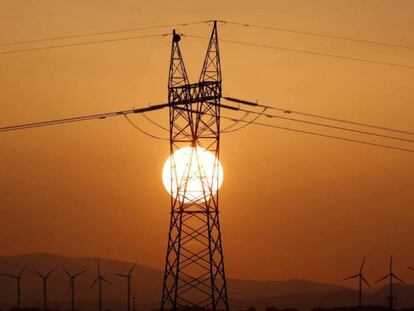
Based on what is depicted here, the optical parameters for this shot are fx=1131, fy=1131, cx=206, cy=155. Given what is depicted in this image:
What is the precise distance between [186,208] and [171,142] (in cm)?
564

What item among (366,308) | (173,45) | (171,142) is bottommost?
(366,308)

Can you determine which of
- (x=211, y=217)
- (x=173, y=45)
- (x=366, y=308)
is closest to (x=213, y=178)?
(x=211, y=217)

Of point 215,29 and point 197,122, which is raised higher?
point 215,29

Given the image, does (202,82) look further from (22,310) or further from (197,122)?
(22,310)

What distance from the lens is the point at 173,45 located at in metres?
93.8

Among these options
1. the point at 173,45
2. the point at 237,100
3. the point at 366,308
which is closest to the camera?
the point at 237,100

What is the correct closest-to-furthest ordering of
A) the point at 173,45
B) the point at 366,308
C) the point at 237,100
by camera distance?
the point at 237,100 → the point at 173,45 → the point at 366,308

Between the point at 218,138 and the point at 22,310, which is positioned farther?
the point at 22,310

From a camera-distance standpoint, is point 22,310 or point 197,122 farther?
point 22,310

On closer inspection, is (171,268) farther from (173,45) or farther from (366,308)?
(366,308)

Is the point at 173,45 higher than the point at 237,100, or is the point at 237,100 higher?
the point at 173,45

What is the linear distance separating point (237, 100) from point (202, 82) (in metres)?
3.43

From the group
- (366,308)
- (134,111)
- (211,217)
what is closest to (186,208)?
(211,217)

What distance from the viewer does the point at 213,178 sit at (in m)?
91.4
